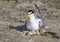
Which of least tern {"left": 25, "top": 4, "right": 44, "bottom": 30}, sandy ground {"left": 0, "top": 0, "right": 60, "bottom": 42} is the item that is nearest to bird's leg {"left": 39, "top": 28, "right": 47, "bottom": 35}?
least tern {"left": 25, "top": 4, "right": 44, "bottom": 30}

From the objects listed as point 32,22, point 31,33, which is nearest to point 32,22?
point 32,22

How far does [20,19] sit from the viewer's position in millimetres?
11305

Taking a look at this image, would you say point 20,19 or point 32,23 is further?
point 20,19

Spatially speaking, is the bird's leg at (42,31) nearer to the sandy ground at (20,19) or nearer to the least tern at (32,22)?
the least tern at (32,22)

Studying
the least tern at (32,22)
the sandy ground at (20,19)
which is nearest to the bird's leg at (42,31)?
the least tern at (32,22)

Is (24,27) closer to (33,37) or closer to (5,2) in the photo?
(33,37)

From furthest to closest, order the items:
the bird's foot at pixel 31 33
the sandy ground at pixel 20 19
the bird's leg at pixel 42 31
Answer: the bird's leg at pixel 42 31 < the bird's foot at pixel 31 33 < the sandy ground at pixel 20 19

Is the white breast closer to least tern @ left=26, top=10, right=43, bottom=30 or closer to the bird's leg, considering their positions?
least tern @ left=26, top=10, right=43, bottom=30

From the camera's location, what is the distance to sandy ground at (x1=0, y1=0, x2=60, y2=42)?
873 cm

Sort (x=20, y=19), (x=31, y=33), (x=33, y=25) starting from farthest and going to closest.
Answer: (x=20, y=19)
(x=33, y=25)
(x=31, y=33)

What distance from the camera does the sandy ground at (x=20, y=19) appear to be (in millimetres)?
8727

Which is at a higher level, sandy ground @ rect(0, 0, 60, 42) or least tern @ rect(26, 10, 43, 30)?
least tern @ rect(26, 10, 43, 30)

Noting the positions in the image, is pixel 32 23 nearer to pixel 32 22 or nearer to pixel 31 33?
pixel 32 22

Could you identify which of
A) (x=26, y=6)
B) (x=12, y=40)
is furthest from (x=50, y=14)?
(x=12, y=40)
